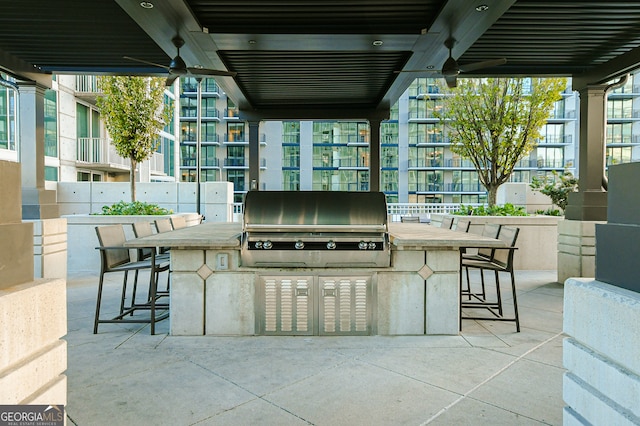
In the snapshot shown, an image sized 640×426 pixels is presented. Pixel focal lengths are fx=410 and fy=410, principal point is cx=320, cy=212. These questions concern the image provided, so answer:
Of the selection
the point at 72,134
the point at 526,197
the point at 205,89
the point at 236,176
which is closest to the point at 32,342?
the point at 526,197

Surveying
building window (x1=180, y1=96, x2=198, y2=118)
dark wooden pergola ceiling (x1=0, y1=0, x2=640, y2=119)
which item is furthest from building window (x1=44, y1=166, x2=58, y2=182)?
building window (x1=180, y1=96, x2=198, y2=118)

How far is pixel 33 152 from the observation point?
6359 mm

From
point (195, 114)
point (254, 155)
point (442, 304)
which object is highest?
point (195, 114)

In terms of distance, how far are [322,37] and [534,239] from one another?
5767 mm

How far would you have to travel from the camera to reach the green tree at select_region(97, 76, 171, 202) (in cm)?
900

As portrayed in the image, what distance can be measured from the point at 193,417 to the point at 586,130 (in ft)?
23.0

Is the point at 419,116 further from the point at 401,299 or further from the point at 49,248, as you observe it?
the point at 401,299

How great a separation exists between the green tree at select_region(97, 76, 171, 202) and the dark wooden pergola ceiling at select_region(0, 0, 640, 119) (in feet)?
7.91

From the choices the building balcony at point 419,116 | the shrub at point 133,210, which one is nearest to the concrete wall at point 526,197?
the shrub at point 133,210

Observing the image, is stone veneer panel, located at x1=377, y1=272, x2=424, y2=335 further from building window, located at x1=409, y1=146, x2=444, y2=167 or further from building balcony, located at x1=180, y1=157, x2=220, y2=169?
A: building balcony, located at x1=180, y1=157, x2=220, y2=169

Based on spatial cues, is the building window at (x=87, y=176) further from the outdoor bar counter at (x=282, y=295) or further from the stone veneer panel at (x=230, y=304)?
the stone veneer panel at (x=230, y=304)

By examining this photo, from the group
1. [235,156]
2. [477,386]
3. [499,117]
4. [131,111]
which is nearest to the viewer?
[477,386]

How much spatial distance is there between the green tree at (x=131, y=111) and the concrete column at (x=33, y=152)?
247 cm

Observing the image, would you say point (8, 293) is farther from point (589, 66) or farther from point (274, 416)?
point (589, 66)
